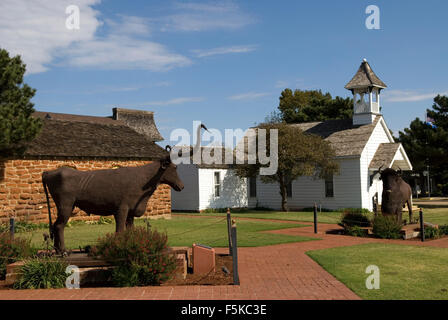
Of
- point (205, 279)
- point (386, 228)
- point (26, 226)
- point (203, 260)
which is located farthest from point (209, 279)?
point (26, 226)

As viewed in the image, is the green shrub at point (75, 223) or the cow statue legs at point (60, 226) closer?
the cow statue legs at point (60, 226)

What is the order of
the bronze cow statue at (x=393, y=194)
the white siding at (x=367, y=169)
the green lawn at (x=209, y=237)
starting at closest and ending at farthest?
1. the green lawn at (x=209, y=237)
2. the bronze cow statue at (x=393, y=194)
3. the white siding at (x=367, y=169)

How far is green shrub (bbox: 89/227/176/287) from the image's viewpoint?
8602 millimetres

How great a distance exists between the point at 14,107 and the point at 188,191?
1677 centimetres

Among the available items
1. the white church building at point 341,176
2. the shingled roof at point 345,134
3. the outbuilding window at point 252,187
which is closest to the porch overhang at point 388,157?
the white church building at point 341,176

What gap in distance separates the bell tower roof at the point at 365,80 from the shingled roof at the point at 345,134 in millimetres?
2572

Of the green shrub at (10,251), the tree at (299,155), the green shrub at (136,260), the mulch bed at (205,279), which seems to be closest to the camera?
the green shrub at (136,260)

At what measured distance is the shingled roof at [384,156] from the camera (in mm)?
28500

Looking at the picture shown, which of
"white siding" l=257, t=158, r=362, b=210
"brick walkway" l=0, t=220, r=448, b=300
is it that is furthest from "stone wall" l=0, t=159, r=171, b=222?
"white siding" l=257, t=158, r=362, b=210

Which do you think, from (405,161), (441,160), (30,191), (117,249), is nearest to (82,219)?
(30,191)

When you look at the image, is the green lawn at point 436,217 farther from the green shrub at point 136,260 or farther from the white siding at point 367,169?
the green shrub at point 136,260

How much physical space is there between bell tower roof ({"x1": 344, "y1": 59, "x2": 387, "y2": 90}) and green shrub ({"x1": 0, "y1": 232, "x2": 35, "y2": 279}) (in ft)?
90.3

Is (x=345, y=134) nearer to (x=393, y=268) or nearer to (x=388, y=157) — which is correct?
(x=388, y=157)

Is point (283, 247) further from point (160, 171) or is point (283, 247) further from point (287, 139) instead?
point (287, 139)
